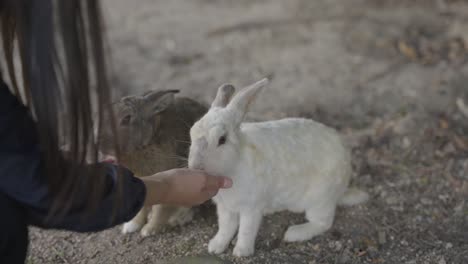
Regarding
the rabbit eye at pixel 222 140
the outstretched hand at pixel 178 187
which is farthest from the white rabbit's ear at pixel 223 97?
the outstretched hand at pixel 178 187

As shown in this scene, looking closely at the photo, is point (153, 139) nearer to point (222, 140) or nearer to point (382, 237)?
point (222, 140)

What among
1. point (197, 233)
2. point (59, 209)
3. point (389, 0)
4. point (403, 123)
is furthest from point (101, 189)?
point (389, 0)

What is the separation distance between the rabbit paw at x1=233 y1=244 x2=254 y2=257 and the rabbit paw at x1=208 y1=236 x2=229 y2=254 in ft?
0.27

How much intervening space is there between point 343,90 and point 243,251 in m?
2.64

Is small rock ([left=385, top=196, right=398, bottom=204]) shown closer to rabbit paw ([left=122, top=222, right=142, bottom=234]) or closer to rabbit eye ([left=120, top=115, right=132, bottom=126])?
rabbit paw ([left=122, top=222, right=142, bottom=234])

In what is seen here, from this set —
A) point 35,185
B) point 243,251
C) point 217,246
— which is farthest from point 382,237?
point 35,185

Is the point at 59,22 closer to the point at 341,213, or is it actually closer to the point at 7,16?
the point at 7,16

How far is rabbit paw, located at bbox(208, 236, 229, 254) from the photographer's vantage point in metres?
3.27

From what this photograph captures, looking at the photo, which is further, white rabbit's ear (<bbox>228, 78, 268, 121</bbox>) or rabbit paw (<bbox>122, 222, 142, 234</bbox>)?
rabbit paw (<bbox>122, 222, 142, 234</bbox>)

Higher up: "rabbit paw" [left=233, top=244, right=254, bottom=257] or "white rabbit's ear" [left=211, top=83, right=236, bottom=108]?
"white rabbit's ear" [left=211, top=83, right=236, bottom=108]

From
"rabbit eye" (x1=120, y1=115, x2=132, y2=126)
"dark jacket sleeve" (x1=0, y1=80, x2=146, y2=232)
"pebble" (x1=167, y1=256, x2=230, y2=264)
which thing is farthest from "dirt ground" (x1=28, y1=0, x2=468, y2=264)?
"dark jacket sleeve" (x1=0, y1=80, x2=146, y2=232)

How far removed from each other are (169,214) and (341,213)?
3.33 ft

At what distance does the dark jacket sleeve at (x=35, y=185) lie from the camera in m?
2.04

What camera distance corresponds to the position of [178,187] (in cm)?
255
